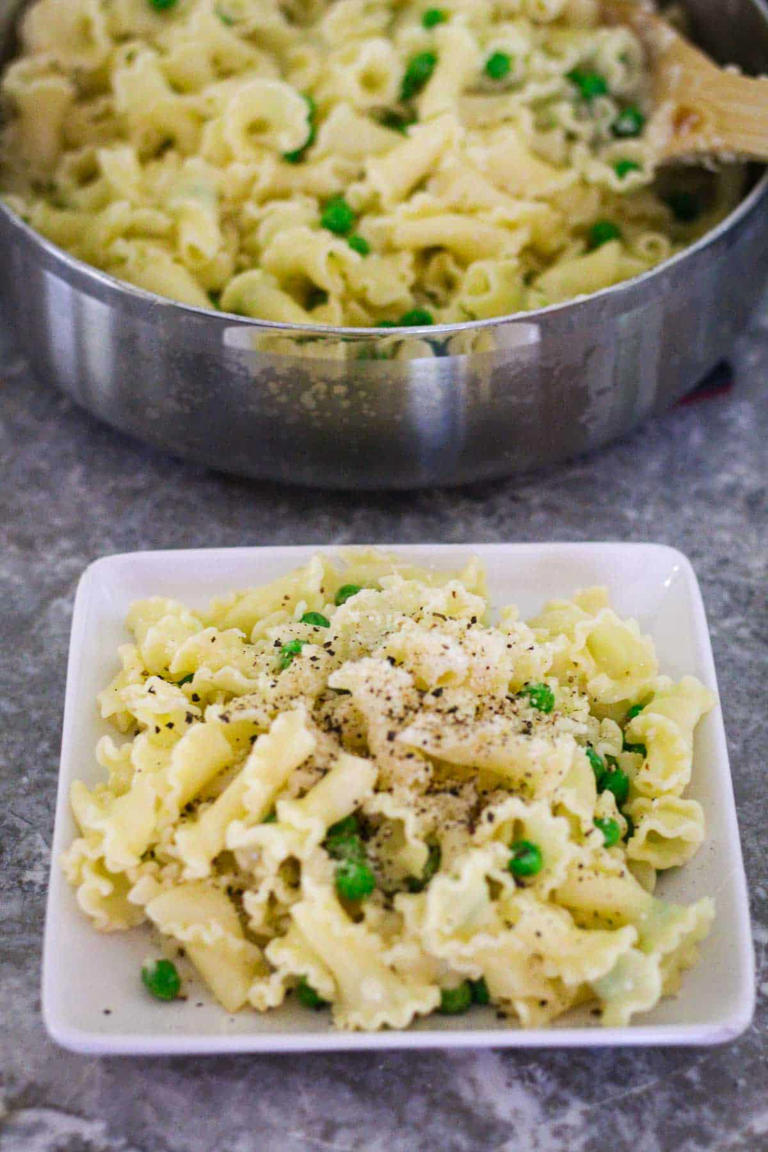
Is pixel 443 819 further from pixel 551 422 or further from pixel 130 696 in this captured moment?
pixel 551 422

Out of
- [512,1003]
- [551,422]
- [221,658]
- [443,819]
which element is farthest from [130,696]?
[551,422]

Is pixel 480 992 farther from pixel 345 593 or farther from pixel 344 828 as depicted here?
pixel 345 593

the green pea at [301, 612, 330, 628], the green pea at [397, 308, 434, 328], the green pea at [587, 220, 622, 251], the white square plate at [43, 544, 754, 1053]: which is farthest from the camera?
the green pea at [587, 220, 622, 251]

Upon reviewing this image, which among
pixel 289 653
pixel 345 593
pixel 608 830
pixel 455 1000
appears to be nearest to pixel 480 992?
pixel 455 1000

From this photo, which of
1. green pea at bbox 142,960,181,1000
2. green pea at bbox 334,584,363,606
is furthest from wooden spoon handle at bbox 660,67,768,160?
green pea at bbox 142,960,181,1000

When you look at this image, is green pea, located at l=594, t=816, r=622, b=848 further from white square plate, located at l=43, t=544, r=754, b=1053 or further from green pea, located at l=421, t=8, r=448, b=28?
green pea, located at l=421, t=8, r=448, b=28

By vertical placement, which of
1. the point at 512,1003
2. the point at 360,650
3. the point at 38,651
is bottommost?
the point at 38,651
